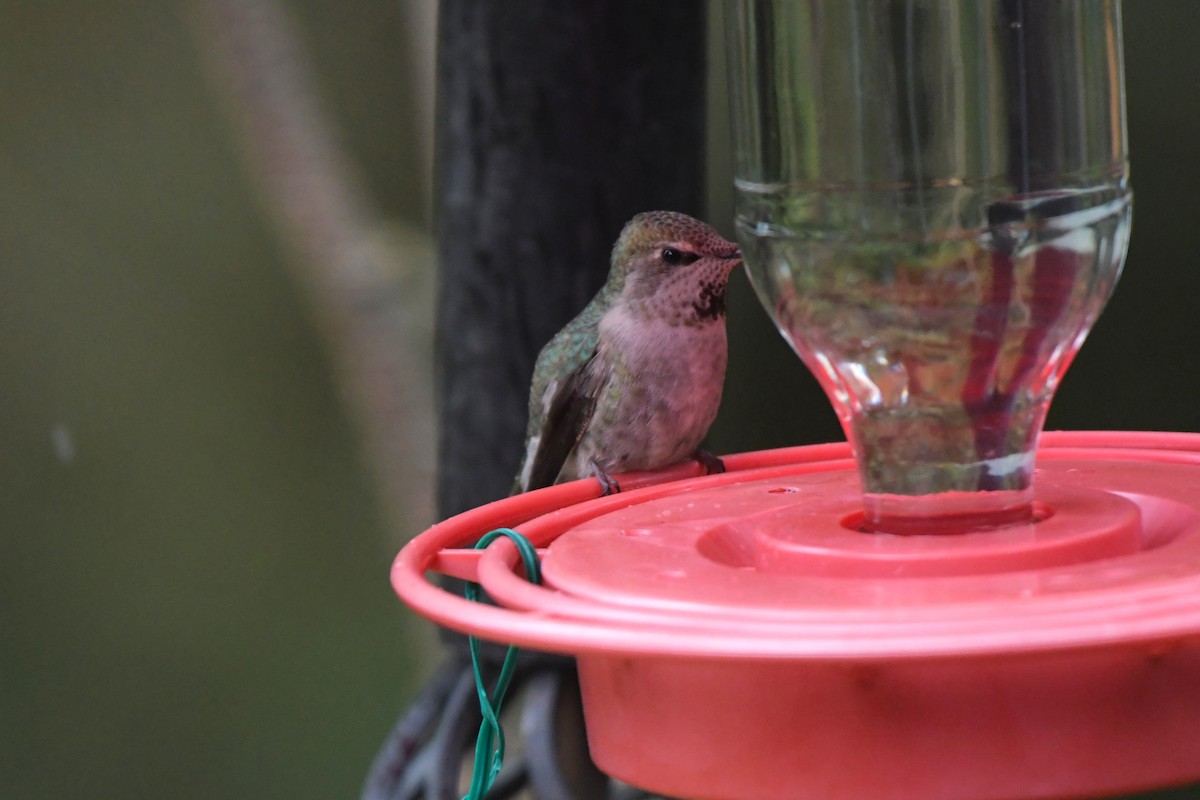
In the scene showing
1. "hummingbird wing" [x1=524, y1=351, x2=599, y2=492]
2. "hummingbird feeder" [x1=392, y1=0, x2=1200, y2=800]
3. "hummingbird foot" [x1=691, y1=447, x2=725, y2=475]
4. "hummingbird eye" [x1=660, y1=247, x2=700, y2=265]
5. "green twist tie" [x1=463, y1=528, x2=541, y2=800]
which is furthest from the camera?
"hummingbird wing" [x1=524, y1=351, x2=599, y2=492]

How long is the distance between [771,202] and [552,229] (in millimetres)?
905

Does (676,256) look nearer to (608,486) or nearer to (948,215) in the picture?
(608,486)

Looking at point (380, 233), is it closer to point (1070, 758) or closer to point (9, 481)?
point (9, 481)

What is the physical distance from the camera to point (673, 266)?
8.80ft

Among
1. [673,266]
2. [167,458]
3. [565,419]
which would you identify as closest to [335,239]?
[167,458]

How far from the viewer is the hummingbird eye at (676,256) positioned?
8.54ft

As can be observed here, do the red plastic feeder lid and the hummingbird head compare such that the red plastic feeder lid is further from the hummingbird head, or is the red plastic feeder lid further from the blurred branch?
the blurred branch

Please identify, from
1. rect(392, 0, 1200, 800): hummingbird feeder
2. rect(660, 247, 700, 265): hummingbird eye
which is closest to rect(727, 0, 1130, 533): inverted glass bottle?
rect(392, 0, 1200, 800): hummingbird feeder

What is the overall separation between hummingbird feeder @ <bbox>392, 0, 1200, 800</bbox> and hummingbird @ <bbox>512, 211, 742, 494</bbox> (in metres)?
1.02

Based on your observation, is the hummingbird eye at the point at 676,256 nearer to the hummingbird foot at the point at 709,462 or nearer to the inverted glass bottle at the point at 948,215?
the hummingbird foot at the point at 709,462

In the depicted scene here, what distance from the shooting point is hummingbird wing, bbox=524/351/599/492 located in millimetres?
2734

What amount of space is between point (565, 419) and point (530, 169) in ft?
2.08

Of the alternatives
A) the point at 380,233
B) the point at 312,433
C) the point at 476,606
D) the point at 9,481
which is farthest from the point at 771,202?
the point at 9,481

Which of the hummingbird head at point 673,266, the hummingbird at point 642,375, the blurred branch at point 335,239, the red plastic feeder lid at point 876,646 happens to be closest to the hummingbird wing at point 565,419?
the hummingbird at point 642,375
